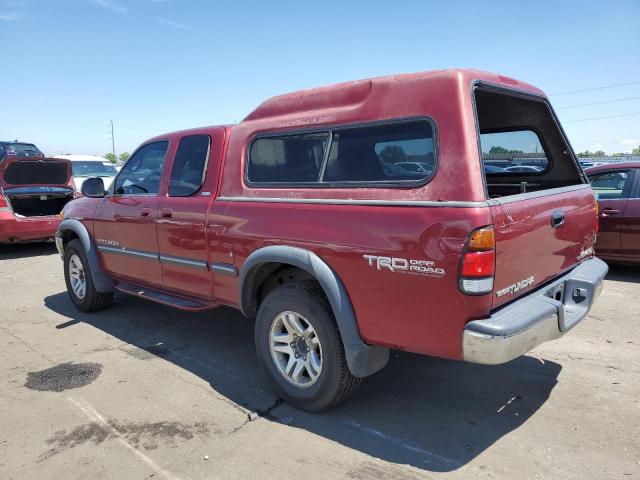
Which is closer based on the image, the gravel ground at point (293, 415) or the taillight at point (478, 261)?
the taillight at point (478, 261)

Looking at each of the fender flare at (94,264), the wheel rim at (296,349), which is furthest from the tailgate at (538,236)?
the fender flare at (94,264)

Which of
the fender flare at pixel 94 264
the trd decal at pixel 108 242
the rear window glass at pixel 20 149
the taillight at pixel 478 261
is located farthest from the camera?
the rear window glass at pixel 20 149

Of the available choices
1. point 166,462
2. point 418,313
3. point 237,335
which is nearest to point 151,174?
point 237,335

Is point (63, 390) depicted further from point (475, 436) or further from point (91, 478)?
point (475, 436)

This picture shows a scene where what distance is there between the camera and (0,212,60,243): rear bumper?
8.76 metres

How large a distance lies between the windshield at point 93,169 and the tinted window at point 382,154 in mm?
11577

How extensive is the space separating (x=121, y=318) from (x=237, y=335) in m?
1.54

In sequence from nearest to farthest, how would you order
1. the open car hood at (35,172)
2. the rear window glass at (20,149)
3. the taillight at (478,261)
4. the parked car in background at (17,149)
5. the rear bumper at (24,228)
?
1. the taillight at (478,261)
2. the rear bumper at (24,228)
3. the open car hood at (35,172)
4. the parked car in background at (17,149)
5. the rear window glass at (20,149)

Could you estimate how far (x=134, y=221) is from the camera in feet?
15.3

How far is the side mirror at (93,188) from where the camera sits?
5.00 metres

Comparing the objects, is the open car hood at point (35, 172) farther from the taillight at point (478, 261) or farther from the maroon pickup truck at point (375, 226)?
the taillight at point (478, 261)

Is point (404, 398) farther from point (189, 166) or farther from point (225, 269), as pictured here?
point (189, 166)

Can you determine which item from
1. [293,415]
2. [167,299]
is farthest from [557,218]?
[167,299]

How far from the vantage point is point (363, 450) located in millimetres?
2871
